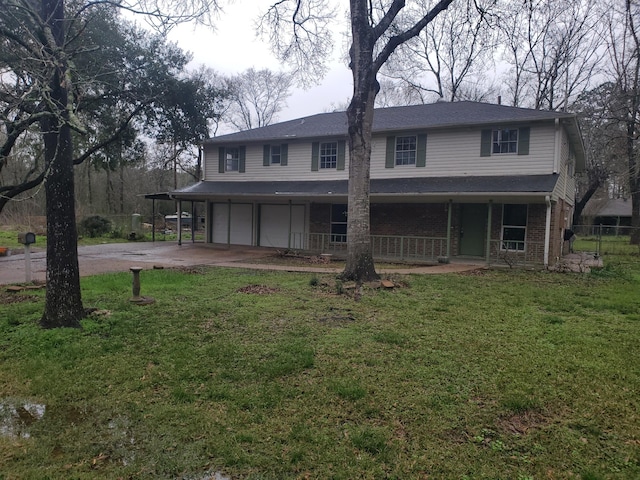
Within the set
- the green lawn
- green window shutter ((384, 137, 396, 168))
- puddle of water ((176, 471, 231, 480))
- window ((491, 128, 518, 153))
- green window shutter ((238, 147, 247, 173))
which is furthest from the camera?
green window shutter ((238, 147, 247, 173))

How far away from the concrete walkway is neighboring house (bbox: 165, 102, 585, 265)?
1607 millimetres

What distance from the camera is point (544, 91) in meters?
27.5

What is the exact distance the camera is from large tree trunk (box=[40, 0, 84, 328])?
18.3 ft

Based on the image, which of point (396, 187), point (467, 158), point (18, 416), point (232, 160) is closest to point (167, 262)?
point (232, 160)

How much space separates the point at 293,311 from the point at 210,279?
3990 millimetres

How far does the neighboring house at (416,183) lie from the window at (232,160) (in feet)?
0.16

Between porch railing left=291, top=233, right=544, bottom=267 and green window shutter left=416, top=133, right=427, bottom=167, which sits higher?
green window shutter left=416, top=133, right=427, bottom=167

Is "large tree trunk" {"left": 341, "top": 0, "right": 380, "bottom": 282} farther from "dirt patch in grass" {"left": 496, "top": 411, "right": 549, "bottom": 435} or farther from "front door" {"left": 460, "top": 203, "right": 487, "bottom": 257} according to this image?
"front door" {"left": 460, "top": 203, "right": 487, "bottom": 257}

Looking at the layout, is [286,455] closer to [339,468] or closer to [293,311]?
[339,468]

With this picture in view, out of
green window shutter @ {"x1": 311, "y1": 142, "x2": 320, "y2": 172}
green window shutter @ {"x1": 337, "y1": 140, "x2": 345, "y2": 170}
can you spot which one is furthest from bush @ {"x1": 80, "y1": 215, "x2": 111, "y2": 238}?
green window shutter @ {"x1": 337, "y1": 140, "x2": 345, "y2": 170}

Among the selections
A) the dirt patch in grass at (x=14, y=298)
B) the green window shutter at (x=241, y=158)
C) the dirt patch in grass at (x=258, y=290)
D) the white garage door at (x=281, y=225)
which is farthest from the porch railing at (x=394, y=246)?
the dirt patch in grass at (x=14, y=298)

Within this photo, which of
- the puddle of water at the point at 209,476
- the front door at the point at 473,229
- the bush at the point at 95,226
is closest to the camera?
the puddle of water at the point at 209,476

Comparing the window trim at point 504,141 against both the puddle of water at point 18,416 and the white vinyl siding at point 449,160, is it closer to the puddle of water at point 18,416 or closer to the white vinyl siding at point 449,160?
the white vinyl siding at point 449,160

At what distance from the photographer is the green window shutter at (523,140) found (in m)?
13.7
